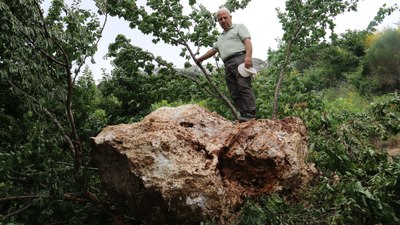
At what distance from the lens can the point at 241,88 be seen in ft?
17.4

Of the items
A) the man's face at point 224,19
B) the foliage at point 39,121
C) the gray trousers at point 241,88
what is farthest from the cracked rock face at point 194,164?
the man's face at point 224,19

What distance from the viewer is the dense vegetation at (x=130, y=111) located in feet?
10.6

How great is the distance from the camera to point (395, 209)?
2.94 meters

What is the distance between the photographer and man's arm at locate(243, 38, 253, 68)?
514 cm

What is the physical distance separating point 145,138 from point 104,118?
11.7 ft

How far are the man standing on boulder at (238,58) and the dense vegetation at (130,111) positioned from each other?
0.65 m

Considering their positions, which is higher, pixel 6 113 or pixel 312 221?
pixel 6 113

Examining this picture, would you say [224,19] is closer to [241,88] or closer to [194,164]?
[241,88]

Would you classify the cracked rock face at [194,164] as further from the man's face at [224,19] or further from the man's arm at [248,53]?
the man's face at [224,19]

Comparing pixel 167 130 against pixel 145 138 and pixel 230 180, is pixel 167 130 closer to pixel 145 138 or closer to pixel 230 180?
pixel 145 138

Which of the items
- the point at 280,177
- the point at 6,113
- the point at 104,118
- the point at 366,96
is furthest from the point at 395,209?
the point at 366,96

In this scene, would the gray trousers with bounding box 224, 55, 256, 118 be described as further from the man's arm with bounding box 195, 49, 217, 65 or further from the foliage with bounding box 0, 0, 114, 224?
the foliage with bounding box 0, 0, 114, 224

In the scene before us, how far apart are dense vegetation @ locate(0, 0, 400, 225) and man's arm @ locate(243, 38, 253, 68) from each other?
0.87 metres

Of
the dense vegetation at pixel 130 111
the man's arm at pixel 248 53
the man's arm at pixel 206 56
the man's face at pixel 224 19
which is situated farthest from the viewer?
the man's arm at pixel 206 56
